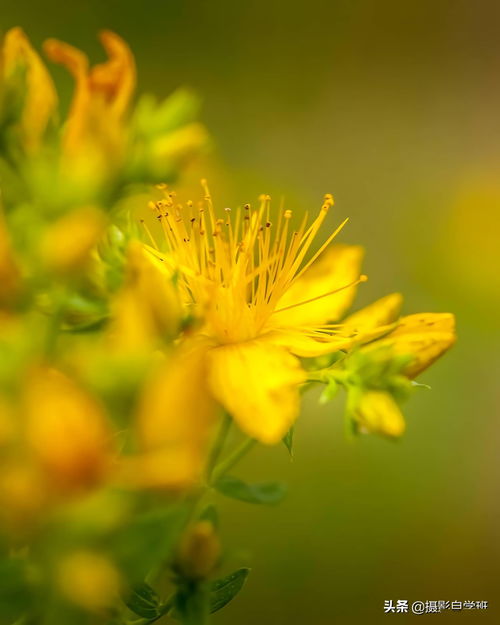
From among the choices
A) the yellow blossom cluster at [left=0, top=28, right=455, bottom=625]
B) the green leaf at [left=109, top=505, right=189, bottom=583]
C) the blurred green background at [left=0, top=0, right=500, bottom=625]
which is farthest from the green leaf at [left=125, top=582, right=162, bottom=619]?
the blurred green background at [left=0, top=0, right=500, bottom=625]

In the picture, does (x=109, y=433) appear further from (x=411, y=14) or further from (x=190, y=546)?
(x=411, y=14)

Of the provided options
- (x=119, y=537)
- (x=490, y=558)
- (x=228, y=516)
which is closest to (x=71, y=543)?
(x=119, y=537)

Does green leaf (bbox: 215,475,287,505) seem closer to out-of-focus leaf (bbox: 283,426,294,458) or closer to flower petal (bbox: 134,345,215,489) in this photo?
out-of-focus leaf (bbox: 283,426,294,458)

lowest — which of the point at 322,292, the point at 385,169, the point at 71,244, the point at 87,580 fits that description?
the point at 87,580

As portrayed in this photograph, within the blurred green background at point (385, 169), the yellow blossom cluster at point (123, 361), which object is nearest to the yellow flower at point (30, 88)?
the yellow blossom cluster at point (123, 361)

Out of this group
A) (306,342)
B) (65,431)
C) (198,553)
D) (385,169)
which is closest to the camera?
(65,431)

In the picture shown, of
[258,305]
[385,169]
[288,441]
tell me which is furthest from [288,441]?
[385,169]

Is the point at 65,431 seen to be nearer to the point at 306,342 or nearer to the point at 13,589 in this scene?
the point at 13,589

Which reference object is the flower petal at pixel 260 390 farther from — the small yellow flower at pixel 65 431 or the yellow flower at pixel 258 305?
the small yellow flower at pixel 65 431
